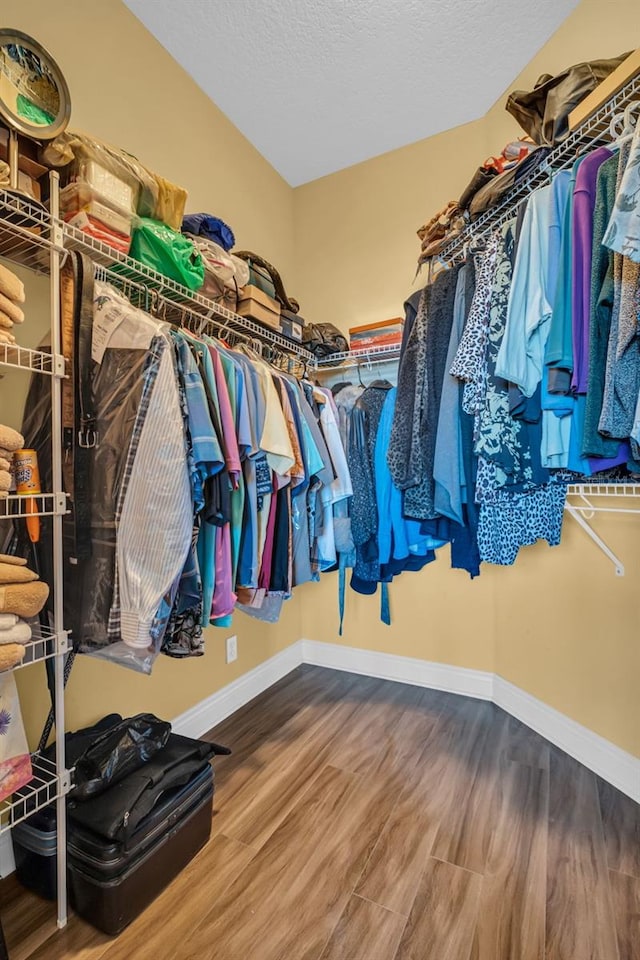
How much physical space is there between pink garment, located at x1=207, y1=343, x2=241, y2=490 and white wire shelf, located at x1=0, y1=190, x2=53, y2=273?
507mm

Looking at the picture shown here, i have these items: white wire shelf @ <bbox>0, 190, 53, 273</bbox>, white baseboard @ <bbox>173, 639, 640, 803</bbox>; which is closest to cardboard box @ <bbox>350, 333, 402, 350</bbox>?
white wire shelf @ <bbox>0, 190, 53, 273</bbox>

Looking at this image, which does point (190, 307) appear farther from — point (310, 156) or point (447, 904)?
point (447, 904)

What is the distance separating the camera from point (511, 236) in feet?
4.17

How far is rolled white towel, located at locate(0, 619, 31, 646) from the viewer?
37.5 inches

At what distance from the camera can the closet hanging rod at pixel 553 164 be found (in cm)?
108

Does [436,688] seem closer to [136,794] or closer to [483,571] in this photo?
[483,571]

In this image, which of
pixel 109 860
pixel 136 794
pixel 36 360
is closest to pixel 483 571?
pixel 136 794

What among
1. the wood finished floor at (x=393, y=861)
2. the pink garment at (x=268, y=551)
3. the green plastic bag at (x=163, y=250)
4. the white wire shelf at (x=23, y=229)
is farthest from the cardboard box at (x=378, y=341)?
the wood finished floor at (x=393, y=861)

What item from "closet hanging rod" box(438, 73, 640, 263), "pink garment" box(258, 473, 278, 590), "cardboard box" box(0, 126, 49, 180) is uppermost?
"closet hanging rod" box(438, 73, 640, 263)

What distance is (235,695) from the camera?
7.10 ft

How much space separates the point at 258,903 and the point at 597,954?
0.85m

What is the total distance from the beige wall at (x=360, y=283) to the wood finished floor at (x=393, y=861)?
373 mm

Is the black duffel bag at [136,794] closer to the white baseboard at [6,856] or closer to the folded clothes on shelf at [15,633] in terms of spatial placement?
the white baseboard at [6,856]

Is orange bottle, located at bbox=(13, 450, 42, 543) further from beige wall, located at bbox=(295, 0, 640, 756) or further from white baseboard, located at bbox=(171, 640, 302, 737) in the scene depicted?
beige wall, located at bbox=(295, 0, 640, 756)
